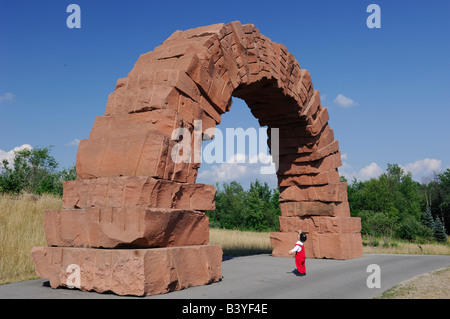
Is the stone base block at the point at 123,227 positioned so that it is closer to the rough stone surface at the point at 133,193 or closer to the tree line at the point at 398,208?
the rough stone surface at the point at 133,193

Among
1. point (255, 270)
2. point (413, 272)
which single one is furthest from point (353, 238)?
point (255, 270)

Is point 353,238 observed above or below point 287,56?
below

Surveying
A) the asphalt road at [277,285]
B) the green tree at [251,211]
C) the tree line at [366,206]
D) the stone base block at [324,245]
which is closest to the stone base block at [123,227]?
the asphalt road at [277,285]

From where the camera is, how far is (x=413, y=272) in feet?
21.3

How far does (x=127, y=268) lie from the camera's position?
4.02 m

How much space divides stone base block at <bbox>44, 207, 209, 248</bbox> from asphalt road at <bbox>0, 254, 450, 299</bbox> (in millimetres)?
577

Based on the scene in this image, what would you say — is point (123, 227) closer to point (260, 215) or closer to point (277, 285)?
point (277, 285)

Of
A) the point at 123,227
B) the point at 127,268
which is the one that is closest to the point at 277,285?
the point at 127,268

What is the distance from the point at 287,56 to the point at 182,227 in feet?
18.1

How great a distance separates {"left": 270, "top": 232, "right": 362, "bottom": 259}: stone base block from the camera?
9192mm

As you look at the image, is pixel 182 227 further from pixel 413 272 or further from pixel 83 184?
pixel 413 272

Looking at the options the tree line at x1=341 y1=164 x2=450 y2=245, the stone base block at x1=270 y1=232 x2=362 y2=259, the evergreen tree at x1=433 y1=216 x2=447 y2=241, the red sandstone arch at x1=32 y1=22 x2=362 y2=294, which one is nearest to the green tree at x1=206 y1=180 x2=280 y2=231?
the tree line at x1=341 y1=164 x2=450 y2=245

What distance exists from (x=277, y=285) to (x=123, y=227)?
7.38ft

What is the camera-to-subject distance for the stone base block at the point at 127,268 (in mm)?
4012
